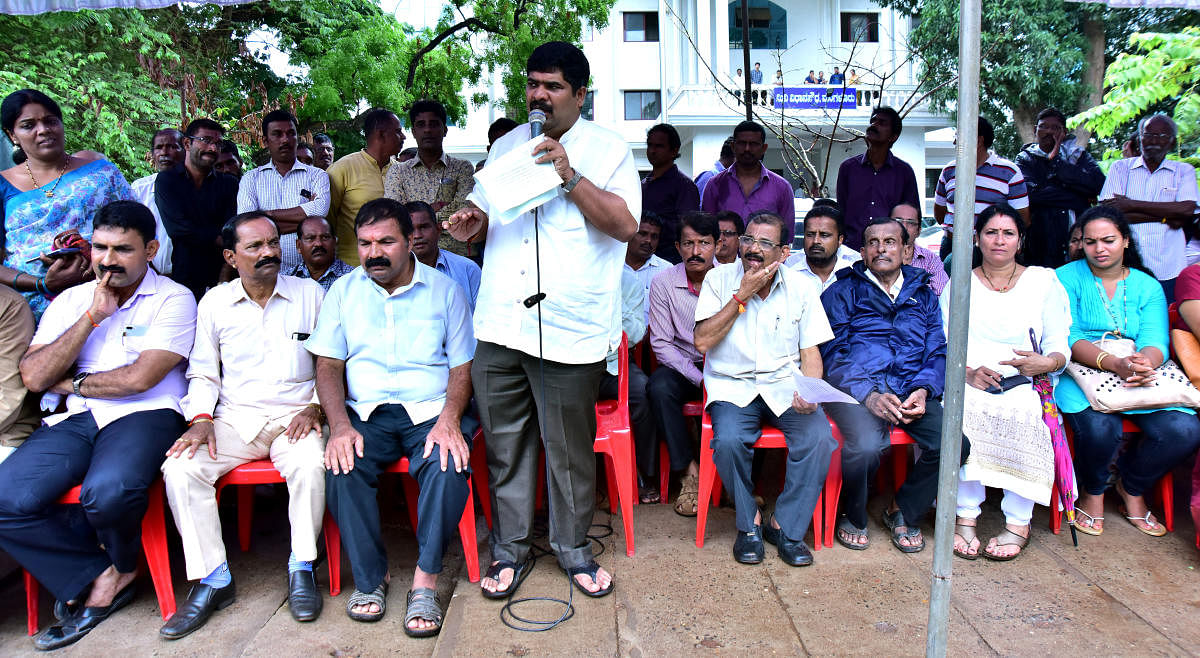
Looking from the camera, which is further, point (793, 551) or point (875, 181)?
point (875, 181)

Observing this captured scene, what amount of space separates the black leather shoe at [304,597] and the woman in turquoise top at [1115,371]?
335 cm

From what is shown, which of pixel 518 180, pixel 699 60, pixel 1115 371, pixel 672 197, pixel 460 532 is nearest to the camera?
pixel 518 180

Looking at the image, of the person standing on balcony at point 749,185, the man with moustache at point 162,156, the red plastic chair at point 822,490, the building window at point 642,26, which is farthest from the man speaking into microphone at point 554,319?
the building window at point 642,26

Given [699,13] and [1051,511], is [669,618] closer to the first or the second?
[1051,511]

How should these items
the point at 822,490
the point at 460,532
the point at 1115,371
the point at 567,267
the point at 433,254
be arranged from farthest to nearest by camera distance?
the point at 433,254 → the point at 1115,371 → the point at 822,490 → the point at 460,532 → the point at 567,267

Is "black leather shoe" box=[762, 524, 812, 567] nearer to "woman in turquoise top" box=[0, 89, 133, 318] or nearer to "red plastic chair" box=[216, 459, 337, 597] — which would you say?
"red plastic chair" box=[216, 459, 337, 597]

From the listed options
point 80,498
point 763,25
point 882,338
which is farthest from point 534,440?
point 763,25

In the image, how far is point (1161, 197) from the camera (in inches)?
182

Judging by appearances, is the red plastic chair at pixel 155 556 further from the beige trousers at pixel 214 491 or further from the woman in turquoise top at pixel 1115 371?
the woman in turquoise top at pixel 1115 371

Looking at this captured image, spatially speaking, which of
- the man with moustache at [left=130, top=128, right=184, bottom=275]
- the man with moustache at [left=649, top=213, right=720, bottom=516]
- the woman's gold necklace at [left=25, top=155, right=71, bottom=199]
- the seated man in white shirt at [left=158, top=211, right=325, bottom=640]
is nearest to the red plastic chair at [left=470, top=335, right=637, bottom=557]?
the man with moustache at [left=649, top=213, right=720, bottom=516]

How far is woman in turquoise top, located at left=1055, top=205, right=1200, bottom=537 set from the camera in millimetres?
3494

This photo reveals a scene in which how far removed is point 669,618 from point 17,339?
9.28 feet

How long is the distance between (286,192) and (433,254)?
3.95ft

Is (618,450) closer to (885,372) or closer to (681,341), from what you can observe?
(681,341)
